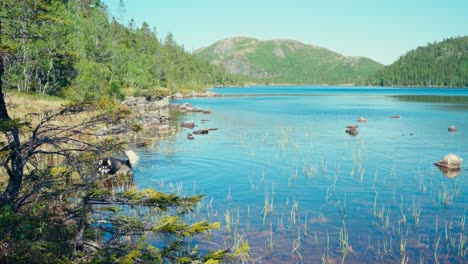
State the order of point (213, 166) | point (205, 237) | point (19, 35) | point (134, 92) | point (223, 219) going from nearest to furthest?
1. point (19, 35)
2. point (205, 237)
3. point (223, 219)
4. point (213, 166)
5. point (134, 92)

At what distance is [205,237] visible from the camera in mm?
17250

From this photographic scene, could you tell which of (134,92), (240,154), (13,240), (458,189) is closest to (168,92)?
(134,92)

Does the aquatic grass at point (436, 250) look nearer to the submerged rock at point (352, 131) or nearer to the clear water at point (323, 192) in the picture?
the clear water at point (323, 192)

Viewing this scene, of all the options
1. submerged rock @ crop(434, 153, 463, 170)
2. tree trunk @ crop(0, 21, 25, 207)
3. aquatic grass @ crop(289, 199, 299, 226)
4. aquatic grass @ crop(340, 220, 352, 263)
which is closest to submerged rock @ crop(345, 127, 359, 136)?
submerged rock @ crop(434, 153, 463, 170)

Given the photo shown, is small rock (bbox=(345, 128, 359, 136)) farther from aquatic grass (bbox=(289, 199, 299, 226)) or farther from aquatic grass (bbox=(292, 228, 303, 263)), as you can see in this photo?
aquatic grass (bbox=(292, 228, 303, 263))

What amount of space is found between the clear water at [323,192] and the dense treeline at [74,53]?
9748mm

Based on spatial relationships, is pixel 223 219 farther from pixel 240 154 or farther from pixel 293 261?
pixel 240 154

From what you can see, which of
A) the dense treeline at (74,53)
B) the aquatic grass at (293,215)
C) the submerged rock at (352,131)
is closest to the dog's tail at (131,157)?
the dense treeline at (74,53)

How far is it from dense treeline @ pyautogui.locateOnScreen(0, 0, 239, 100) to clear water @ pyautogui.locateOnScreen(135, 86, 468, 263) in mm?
9748

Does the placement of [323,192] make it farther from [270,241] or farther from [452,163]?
[452,163]

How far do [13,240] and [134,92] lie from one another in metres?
103

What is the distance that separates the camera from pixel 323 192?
24891 mm

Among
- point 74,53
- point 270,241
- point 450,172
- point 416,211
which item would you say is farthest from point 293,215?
point 450,172

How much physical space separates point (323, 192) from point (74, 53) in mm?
17485
